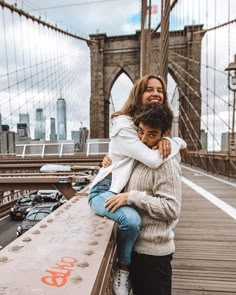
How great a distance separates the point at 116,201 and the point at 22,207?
17488 mm

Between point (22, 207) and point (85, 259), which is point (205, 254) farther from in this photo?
point (22, 207)

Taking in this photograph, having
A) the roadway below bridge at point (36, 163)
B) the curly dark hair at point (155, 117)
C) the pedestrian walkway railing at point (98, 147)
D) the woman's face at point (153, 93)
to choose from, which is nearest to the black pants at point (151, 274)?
the curly dark hair at point (155, 117)

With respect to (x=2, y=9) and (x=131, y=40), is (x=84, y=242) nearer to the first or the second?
(x=2, y=9)

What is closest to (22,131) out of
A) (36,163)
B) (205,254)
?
(36,163)

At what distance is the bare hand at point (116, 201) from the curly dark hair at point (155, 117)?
28cm

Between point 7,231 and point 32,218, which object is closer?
point 32,218

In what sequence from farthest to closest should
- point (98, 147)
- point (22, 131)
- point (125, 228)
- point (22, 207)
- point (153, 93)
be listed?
1. point (22, 131)
2. point (22, 207)
3. point (98, 147)
4. point (153, 93)
5. point (125, 228)

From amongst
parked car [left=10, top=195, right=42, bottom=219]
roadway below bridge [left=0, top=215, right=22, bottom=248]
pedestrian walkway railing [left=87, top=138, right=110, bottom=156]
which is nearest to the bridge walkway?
pedestrian walkway railing [left=87, top=138, right=110, bottom=156]

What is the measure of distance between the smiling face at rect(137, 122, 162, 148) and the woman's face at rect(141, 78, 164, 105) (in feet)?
0.52

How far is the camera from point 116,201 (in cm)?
110

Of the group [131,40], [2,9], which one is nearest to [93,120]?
[131,40]

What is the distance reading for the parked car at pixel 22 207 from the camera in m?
17.1

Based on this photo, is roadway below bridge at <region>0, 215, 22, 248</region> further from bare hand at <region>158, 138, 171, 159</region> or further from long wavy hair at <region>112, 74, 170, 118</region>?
bare hand at <region>158, 138, 171, 159</region>

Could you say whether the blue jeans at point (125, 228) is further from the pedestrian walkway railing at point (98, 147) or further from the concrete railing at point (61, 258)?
the pedestrian walkway railing at point (98, 147)
